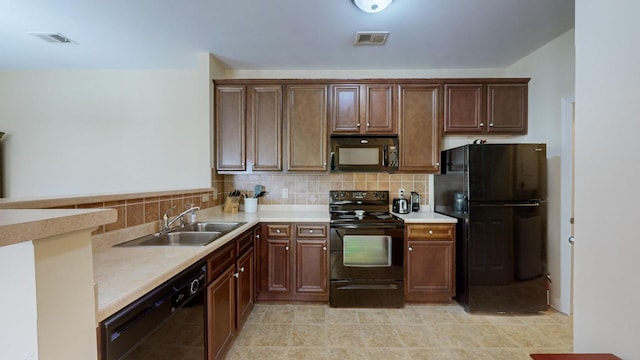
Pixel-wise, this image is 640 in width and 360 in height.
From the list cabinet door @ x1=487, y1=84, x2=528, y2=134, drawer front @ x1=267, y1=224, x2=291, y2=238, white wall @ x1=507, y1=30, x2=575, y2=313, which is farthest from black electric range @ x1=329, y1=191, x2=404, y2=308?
cabinet door @ x1=487, y1=84, x2=528, y2=134

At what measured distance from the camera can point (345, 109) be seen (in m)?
2.85

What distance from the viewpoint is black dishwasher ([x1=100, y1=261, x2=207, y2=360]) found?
33.5 inches

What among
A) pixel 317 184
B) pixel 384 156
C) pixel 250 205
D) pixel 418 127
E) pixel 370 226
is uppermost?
pixel 418 127

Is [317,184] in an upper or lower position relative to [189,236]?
upper

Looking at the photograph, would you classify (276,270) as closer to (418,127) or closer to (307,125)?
(307,125)

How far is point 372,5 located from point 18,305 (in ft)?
7.73

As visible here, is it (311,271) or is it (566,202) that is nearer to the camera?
(566,202)

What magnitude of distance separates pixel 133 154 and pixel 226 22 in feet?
6.91

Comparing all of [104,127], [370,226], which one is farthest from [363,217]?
[104,127]

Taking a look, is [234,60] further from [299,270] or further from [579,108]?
[579,108]

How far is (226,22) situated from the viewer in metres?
2.22

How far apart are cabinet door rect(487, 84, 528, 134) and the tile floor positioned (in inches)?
76.7

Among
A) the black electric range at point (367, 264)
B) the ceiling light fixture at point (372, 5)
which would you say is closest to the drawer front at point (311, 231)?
the black electric range at point (367, 264)

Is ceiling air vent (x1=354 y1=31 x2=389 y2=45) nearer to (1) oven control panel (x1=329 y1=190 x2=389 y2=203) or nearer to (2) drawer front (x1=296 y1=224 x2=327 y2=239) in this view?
(1) oven control panel (x1=329 y1=190 x2=389 y2=203)
